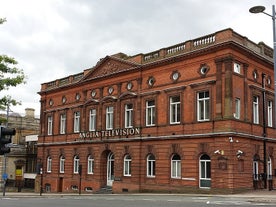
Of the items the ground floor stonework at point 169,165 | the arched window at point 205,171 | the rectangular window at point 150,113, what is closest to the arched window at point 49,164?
the ground floor stonework at point 169,165

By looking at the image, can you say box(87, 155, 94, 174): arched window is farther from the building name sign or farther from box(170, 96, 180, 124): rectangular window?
box(170, 96, 180, 124): rectangular window

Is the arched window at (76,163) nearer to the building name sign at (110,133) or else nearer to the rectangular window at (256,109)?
the building name sign at (110,133)

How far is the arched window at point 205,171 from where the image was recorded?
31.3 metres

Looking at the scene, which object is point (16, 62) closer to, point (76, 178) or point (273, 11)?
point (273, 11)

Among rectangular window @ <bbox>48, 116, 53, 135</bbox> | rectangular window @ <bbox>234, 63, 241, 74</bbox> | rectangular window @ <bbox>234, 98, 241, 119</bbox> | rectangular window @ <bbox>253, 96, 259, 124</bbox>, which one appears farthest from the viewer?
rectangular window @ <bbox>48, 116, 53, 135</bbox>

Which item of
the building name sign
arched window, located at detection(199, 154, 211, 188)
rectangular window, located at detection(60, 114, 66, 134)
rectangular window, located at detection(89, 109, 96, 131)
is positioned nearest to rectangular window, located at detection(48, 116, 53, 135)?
rectangular window, located at detection(60, 114, 66, 134)

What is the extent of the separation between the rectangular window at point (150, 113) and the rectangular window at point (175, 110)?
7.19ft

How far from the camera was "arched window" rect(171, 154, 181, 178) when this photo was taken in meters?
33.8

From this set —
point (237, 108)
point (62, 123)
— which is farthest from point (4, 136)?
point (62, 123)

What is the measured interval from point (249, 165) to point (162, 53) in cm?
1203

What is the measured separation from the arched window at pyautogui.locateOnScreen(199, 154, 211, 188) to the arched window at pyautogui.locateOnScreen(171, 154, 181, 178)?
2.28 metres

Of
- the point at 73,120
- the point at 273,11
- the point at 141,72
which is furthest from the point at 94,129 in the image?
the point at 273,11

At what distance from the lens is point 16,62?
19.1 meters

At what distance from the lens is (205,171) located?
104 ft
